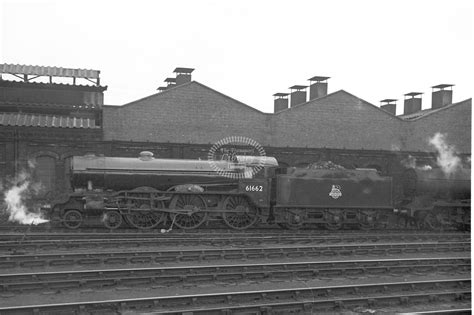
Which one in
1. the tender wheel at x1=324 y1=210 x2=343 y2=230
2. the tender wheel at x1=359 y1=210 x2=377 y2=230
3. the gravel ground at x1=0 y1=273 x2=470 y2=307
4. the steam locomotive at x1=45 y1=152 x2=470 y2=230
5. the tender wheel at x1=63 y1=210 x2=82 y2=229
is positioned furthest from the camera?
the tender wheel at x1=359 y1=210 x2=377 y2=230

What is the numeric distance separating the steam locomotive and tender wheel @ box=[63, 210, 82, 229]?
0.09 ft

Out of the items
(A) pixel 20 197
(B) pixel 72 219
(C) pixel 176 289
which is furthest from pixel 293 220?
(A) pixel 20 197

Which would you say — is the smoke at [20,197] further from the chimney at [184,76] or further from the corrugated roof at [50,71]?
the chimney at [184,76]

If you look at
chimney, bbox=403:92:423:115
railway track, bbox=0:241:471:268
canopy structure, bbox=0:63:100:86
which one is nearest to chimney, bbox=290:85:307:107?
chimney, bbox=403:92:423:115

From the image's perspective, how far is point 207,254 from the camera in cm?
962

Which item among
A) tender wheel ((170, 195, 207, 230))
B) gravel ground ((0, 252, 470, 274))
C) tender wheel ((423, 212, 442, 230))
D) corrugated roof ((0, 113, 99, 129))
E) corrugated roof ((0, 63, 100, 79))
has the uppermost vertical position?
corrugated roof ((0, 63, 100, 79))

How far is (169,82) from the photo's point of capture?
82.8 ft

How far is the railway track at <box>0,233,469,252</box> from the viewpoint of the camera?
10.5 metres

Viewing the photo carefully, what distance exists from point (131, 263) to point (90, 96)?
592 inches

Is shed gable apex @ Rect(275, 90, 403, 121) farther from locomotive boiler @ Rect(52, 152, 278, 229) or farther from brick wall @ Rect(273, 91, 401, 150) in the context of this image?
locomotive boiler @ Rect(52, 152, 278, 229)

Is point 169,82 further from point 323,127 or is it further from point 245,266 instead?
point 245,266

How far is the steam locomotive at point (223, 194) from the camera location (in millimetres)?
13320

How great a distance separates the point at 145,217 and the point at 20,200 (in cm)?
688

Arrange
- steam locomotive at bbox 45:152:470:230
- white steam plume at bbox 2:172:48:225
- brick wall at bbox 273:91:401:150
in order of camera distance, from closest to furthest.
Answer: steam locomotive at bbox 45:152:470:230, white steam plume at bbox 2:172:48:225, brick wall at bbox 273:91:401:150
